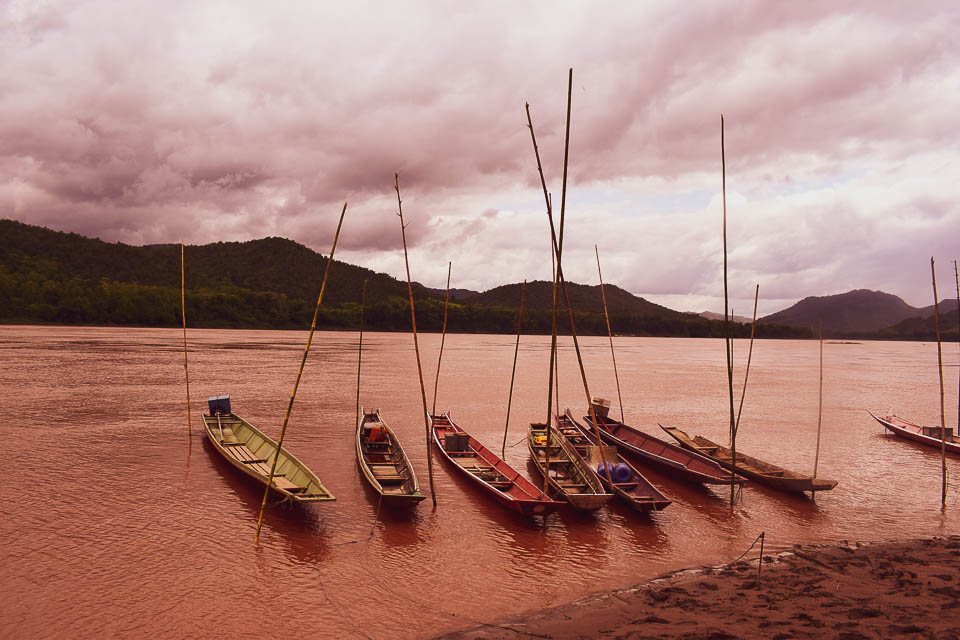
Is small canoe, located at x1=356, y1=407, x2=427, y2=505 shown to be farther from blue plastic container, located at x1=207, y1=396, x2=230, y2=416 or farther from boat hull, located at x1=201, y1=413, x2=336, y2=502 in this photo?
blue plastic container, located at x1=207, y1=396, x2=230, y2=416

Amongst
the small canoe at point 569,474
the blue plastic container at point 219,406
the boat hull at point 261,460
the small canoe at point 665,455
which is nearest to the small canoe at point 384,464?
the boat hull at point 261,460

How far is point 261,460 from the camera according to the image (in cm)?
1583

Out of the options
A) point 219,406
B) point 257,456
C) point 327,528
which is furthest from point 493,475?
point 219,406

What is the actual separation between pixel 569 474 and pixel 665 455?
13.2 feet

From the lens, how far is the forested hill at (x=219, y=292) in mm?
98500

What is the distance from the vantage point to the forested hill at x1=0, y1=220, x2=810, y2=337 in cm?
9850

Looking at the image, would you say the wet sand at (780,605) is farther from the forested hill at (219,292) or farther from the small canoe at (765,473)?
the forested hill at (219,292)

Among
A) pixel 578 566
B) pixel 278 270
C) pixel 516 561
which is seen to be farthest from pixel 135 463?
pixel 278 270

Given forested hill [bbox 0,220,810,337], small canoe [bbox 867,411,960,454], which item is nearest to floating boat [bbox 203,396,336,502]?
small canoe [bbox 867,411,960,454]

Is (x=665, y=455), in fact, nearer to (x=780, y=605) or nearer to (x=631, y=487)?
(x=631, y=487)

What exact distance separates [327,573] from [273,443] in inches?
305

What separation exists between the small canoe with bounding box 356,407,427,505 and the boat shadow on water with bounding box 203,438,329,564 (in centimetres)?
160

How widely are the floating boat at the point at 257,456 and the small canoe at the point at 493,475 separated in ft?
13.0

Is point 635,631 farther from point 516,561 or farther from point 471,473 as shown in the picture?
point 471,473
